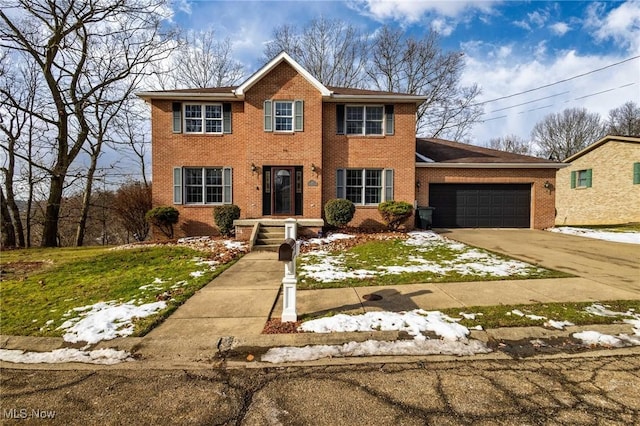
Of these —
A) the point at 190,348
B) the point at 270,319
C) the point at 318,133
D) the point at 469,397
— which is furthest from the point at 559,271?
the point at 318,133

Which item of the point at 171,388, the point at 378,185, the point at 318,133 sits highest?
the point at 318,133

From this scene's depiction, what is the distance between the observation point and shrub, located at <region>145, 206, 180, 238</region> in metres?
12.4

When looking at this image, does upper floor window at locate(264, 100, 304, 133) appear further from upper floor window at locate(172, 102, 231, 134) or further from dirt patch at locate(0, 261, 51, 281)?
dirt patch at locate(0, 261, 51, 281)

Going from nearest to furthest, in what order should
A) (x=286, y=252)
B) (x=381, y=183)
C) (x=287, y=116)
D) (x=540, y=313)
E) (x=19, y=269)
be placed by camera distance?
(x=286, y=252) → (x=540, y=313) → (x=19, y=269) → (x=287, y=116) → (x=381, y=183)

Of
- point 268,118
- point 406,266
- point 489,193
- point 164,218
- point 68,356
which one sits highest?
point 268,118

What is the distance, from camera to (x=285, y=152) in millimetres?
12836

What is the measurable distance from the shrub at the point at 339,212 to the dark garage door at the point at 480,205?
4426 millimetres

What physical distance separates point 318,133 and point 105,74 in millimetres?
13197

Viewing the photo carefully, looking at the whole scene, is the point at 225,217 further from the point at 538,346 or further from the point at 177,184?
the point at 538,346

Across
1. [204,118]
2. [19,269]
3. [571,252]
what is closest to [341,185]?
[204,118]

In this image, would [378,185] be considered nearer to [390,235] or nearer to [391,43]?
[390,235]

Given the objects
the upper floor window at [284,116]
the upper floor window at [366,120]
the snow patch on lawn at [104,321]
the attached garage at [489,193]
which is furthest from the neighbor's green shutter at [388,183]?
the snow patch on lawn at [104,321]

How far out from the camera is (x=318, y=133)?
12.8m

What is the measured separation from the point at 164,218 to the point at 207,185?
2.27 meters
